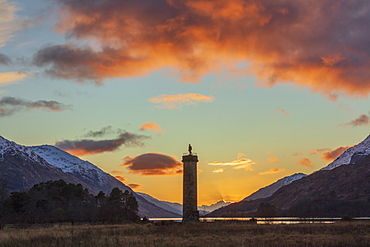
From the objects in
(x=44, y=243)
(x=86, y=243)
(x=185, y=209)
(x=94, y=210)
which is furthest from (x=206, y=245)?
(x=94, y=210)

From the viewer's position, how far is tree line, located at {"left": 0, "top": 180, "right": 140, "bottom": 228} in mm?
99569

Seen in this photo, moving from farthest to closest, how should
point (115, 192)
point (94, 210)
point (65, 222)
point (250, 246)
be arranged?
point (115, 192) < point (94, 210) < point (65, 222) < point (250, 246)

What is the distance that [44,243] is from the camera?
147 feet

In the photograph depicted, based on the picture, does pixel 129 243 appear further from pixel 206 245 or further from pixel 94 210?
pixel 94 210

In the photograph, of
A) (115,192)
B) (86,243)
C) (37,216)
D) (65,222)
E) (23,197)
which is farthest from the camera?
(115,192)

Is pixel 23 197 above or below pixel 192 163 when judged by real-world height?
below

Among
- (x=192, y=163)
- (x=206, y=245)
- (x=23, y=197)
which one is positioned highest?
(x=192, y=163)

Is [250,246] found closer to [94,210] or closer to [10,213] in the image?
[10,213]

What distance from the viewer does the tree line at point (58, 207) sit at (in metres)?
99.6

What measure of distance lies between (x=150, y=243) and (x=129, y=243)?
2069mm

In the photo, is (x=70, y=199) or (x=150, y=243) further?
(x=70, y=199)

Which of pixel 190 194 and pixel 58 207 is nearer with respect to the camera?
pixel 190 194

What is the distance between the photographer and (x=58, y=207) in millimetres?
119562

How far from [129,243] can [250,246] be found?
12.1 m
